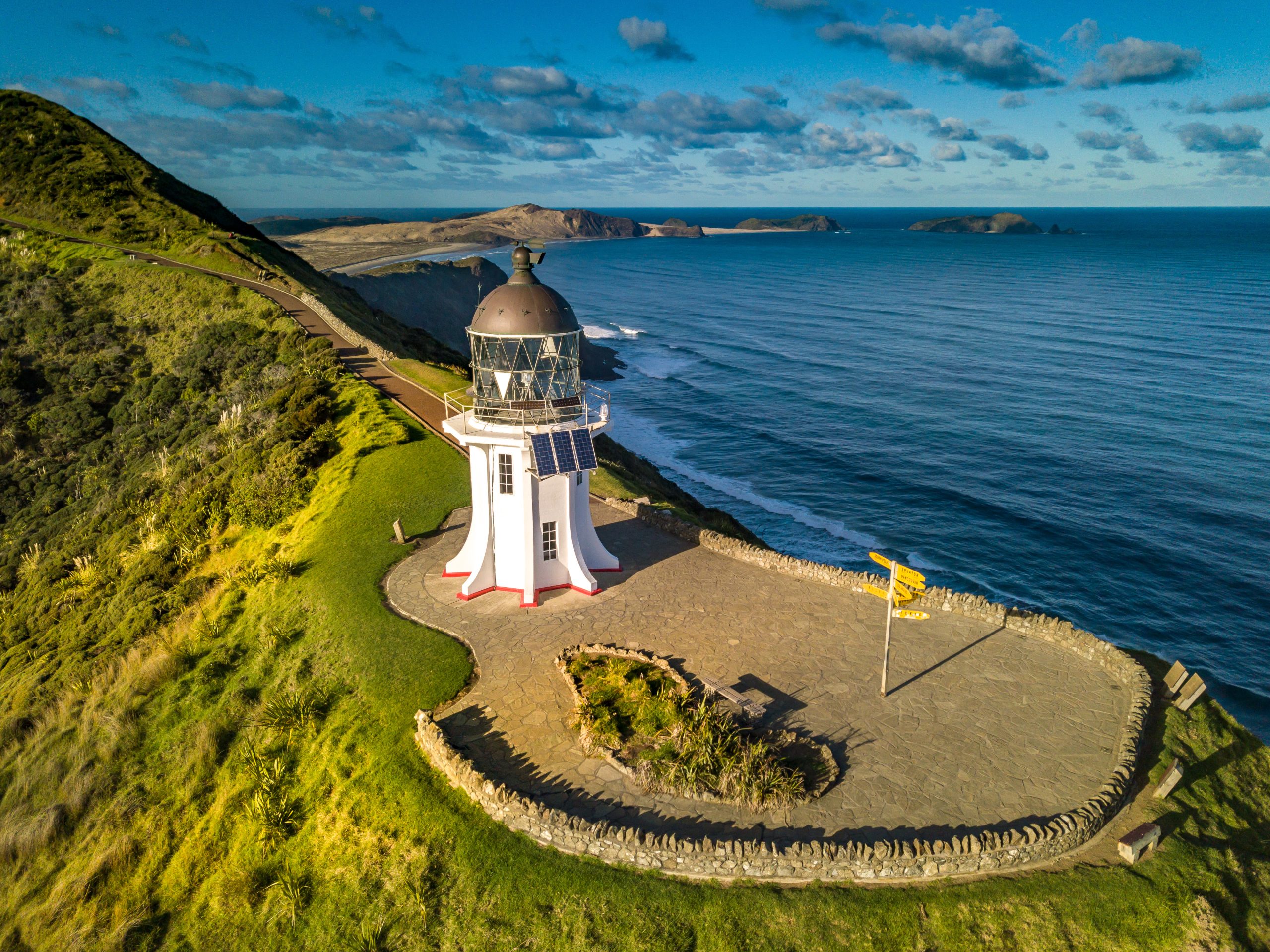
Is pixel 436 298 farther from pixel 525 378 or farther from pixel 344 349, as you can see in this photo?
pixel 525 378

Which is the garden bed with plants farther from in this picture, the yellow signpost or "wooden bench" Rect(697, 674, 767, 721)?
the yellow signpost

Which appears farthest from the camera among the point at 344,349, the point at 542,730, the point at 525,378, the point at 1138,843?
the point at 344,349

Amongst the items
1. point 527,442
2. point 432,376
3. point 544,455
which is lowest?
point 432,376

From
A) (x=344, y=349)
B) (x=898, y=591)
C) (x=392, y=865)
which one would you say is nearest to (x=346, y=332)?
(x=344, y=349)

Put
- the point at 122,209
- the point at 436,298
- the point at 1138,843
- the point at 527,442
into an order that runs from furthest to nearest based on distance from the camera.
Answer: the point at 436,298, the point at 122,209, the point at 527,442, the point at 1138,843

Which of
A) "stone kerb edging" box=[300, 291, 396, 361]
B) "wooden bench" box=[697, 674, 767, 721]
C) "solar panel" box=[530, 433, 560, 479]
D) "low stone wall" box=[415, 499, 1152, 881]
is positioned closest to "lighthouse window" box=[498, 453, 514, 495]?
"solar panel" box=[530, 433, 560, 479]

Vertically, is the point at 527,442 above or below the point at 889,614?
above

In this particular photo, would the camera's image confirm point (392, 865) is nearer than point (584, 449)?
Yes
